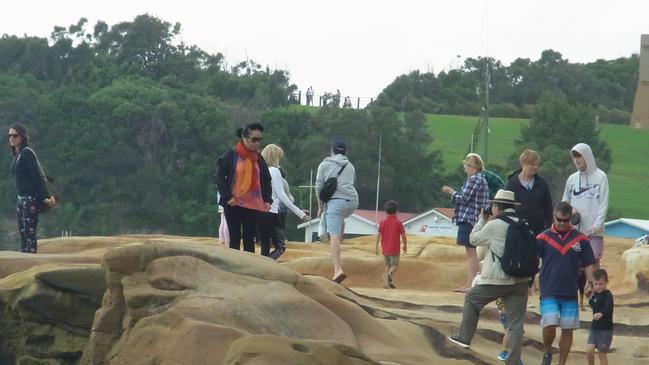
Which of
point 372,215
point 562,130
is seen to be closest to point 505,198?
point 372,215

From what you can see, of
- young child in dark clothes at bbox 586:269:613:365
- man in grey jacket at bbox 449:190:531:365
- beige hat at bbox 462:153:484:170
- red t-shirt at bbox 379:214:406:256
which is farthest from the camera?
red t-shirt at bbox 379:214:406:256

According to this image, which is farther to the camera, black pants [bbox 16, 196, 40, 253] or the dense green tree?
the dense green tree

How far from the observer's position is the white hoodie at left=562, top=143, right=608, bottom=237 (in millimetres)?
13453

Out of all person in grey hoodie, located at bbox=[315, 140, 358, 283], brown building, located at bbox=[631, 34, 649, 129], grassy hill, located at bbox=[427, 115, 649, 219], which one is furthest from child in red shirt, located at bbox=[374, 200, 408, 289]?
grassy hill, located at bbox=[427, 115, 649, 219]

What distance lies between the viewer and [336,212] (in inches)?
600

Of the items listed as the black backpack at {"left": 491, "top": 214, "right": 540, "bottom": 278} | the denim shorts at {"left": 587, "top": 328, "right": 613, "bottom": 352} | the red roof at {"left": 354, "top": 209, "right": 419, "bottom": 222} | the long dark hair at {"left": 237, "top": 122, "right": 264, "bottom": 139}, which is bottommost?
the red roof at {"left": 354, "top": 209, "right": 419, "bottom": 222}

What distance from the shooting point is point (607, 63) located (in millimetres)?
106500

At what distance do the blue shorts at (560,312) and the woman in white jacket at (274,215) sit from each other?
3757mm

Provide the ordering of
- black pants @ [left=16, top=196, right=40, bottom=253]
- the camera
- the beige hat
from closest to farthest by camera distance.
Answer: the camera
the beige hat
black pants @ [left=16, top=196, right=40, bottom=253]

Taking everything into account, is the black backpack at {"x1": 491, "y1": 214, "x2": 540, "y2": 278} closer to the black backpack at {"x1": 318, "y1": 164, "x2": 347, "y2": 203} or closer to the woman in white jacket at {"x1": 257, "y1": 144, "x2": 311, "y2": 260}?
the black backpack at {"x1": 318, "y1": 164, "x2": 347, "y2": 203}

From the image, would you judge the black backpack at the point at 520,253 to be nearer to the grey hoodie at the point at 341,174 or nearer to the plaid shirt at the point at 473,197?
the plaid shirt at the point at 473,197

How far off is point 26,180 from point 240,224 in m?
2.77

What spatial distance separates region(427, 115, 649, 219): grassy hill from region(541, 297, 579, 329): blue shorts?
61446 mm

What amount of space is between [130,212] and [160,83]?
16347 millimetres
